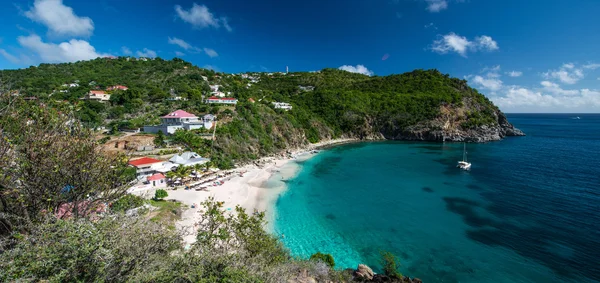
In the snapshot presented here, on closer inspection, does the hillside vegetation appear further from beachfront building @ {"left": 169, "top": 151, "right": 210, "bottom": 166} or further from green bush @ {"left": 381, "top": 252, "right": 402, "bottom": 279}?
green bush @ {"left": 381, "top": 252, "right": 402, "bottom": 279}

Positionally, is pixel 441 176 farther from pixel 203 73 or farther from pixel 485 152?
pixel 203 73

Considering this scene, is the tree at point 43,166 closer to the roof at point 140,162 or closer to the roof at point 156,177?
the roof at point 156,177

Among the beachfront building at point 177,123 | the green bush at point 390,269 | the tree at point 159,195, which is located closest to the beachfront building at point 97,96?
the beachfront building at point 177,123

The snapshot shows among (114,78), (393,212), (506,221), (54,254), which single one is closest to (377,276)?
(393,212)

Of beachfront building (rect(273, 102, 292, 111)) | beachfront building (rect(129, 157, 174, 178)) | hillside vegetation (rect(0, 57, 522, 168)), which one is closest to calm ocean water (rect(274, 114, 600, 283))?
beachfront building (rect(129, 157, 174, 178))

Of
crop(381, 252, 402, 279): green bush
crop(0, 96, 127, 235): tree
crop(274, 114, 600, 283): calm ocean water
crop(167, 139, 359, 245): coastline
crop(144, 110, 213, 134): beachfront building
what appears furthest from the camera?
crop(144, 110, 213, 134): beachfront building

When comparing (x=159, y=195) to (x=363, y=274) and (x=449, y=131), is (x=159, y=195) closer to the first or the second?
(x=363, y=274)
